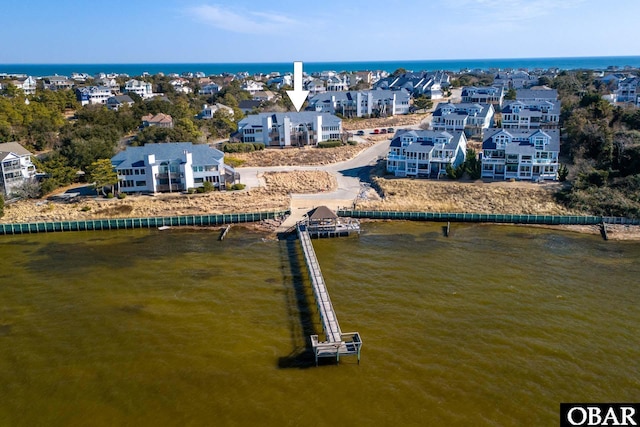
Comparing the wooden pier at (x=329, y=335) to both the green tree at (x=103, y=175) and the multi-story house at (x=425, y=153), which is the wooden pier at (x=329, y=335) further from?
the green tree at (x=103, y=175)

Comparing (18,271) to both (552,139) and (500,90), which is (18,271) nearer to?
(552,139)

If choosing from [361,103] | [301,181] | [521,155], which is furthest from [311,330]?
[361,103]

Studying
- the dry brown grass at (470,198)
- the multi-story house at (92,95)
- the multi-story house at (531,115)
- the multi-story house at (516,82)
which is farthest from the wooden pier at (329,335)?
the multi-story house at (516,82)

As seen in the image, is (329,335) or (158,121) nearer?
(329,335)

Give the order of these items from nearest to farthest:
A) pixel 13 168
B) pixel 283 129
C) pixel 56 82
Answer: pixel 13 168 < pixel 283 129 < pixel 56 82

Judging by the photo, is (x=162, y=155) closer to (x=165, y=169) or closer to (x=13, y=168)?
(x=165, y=169)
